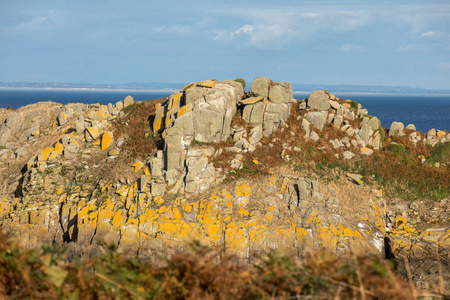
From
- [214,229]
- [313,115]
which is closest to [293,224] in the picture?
[214,229]

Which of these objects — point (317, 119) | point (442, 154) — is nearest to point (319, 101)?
point (317, 119)

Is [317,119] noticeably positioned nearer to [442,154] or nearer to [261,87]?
[261,87]

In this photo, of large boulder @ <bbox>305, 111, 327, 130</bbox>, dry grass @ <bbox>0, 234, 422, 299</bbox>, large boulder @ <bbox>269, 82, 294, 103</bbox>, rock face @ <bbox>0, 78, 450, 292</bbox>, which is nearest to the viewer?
dry grass @ <bbox>0, 234, 422, 299</bbox>

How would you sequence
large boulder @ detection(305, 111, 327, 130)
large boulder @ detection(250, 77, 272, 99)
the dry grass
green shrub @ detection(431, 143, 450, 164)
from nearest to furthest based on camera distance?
1. the dry grass
2. green shrub @ detection(431, 143, 450, 164)
3. large boulder @ detection(250, 77, 272, 99)
4. large boulder @ detection(305, 111, 327, 130)

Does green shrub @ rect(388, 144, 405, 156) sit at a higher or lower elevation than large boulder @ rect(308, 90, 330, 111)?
lower

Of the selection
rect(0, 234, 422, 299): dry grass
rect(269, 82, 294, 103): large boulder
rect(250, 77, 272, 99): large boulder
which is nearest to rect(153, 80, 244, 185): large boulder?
rect(250, 77, 272, 99): large boulder

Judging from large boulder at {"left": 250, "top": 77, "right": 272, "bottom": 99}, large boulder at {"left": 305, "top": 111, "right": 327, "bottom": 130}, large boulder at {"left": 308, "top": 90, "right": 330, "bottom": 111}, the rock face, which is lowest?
the rock face

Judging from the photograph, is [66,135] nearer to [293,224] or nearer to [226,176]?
[226,176]

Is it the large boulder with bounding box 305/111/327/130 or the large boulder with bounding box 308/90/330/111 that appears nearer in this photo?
the large boulder with bounding box 305/111/327/130

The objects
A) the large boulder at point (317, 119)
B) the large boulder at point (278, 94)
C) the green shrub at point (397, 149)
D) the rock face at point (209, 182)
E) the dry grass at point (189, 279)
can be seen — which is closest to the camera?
the dry grass at point (189, 279)

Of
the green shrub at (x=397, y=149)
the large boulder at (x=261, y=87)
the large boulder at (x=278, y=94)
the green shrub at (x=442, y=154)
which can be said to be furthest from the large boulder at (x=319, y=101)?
the green shrub at (x=442, y=154)

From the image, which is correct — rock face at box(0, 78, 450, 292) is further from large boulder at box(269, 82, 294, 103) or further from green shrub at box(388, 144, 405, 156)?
green shrub at box(388, 144, 405, 156)

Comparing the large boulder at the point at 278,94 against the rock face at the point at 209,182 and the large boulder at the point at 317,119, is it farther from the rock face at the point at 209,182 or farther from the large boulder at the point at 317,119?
the large boulder at the point at 317,119

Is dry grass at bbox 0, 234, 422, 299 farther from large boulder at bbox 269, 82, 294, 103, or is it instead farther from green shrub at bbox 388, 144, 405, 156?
green shrub at bbox 388, 144, 405, 156
